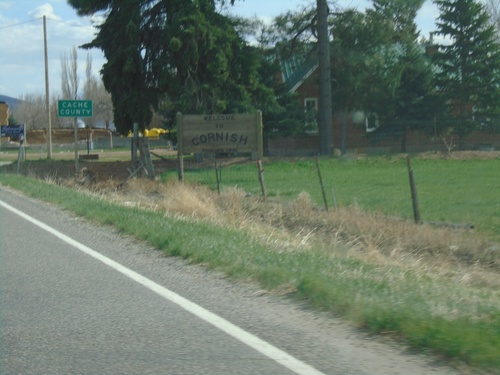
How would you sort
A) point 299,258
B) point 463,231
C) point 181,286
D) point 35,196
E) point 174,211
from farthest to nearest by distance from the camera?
point 35,196 → point 174,211 → point 463,231 → point 299,258 → point 181,286

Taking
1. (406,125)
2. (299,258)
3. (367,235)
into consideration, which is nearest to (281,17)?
(406,125)

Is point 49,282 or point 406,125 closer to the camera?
point 49,282

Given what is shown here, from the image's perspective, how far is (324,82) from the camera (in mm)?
40094

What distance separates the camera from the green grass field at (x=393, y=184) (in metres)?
17.9

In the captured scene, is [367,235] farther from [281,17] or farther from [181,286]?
[281,17]

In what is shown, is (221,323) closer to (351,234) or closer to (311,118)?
(351,234)

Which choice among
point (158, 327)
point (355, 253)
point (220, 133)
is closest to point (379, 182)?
point (220, 133)

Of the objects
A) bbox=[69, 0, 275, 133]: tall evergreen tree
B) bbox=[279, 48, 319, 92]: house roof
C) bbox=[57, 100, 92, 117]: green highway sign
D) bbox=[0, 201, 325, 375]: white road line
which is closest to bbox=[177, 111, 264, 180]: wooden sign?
bbox=[57, 100, 92, 117]: green highway sign

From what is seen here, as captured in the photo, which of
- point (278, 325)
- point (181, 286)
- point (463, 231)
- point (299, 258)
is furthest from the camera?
point (463, 231)

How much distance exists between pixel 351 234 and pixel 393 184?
10.3 metres

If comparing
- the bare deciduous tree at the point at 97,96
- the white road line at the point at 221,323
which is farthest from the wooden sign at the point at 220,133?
the bare deciduous tree at the point at 97,96

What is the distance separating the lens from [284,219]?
1833 centimetres

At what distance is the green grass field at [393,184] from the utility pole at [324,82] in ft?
9.56

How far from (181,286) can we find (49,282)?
5.70ft
